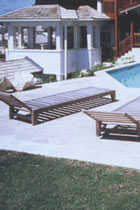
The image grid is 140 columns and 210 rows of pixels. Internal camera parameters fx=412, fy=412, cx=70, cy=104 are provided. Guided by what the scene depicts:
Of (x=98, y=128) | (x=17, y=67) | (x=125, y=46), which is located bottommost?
(x=98, y=128)

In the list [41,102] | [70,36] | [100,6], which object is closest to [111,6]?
[100,6]

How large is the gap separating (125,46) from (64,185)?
1927 centimetres

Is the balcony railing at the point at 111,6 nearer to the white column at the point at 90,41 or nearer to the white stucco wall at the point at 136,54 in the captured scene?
the white stucco wall at the point at 136,54

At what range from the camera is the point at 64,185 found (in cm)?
627

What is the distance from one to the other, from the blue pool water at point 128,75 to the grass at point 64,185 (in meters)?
12.4

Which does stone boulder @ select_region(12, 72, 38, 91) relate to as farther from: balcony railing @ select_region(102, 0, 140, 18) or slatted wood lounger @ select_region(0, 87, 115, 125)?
balcony railing @ select_region(102, 0, 140, 18)

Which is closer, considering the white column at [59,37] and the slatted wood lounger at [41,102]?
the slatted wood lounger at [41,102]

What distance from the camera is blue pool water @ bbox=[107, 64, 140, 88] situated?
1936 cm

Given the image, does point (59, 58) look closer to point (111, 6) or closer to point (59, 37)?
point (59, 37)

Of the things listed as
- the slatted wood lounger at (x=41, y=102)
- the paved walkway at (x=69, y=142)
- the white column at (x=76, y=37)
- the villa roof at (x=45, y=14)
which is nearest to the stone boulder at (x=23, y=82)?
the paved walkway at (x=69, y=142)

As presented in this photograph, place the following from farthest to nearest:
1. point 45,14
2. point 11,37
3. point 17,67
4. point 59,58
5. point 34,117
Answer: point 11,37
point 45,14
point 59,58
point 17,67
point 34,117

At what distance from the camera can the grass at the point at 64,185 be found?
18.5 ft

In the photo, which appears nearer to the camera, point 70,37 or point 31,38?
point 31,38

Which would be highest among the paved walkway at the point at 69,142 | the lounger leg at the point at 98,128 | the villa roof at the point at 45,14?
the villa roof at the point at 45,14
